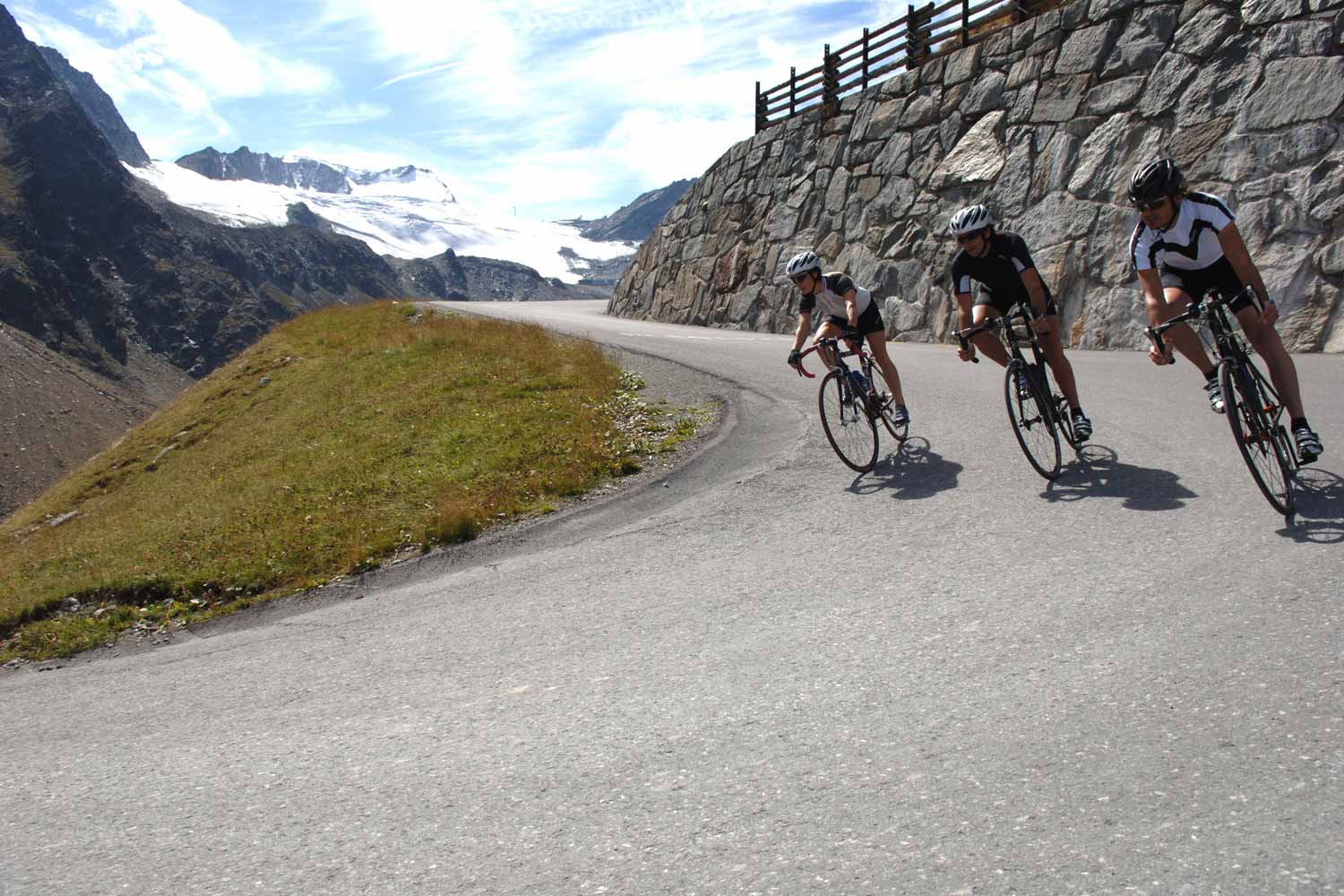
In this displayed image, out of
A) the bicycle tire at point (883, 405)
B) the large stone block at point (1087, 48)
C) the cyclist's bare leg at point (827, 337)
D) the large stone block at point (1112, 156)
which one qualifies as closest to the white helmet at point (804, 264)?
the cyclist's bare leg at point (827, 337)

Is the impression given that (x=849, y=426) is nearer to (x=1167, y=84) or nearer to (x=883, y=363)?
(x=883, y=363)

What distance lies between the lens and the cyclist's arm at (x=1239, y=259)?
5906 millimetres

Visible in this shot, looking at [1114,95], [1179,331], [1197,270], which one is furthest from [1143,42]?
[1179,331]

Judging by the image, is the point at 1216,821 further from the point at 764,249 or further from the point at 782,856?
the point at 764,249

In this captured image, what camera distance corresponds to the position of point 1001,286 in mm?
7691

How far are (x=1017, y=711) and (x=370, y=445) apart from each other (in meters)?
9.80

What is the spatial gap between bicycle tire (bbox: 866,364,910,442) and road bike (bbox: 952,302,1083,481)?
1.24 meters

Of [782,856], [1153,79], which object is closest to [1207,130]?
[1153,79]

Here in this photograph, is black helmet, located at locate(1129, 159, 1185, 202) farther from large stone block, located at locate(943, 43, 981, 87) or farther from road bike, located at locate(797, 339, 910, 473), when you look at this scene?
large stone block, located at locate(943, 43, 981, 87)

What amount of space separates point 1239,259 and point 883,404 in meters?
3.37

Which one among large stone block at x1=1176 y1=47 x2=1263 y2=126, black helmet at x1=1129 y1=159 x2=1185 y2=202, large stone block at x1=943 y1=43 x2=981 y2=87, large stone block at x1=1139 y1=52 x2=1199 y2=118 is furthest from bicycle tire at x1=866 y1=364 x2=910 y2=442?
large stone block at x1=943 y1=43 x2=981 y2=87

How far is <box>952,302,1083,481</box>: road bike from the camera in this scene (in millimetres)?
7352

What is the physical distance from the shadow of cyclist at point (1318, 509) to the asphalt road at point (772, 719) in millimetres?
29

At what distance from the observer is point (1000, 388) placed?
480 inches
